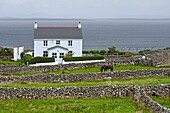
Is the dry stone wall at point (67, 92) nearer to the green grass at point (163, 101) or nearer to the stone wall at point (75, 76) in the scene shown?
the green grass at point (163, 101)

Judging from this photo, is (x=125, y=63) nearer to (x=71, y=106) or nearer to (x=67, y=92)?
(x=67, y=92)

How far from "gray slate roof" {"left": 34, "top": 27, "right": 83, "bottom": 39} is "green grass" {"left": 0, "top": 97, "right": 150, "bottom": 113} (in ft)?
112

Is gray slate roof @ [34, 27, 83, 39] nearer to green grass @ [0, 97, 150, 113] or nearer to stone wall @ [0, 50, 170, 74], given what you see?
stone wall @ [0, 50, 170, 74]

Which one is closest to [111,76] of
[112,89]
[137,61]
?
[112,89]

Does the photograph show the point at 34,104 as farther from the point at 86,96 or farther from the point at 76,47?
the point at 76,47

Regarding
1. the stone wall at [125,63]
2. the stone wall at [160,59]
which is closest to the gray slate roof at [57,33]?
the stone wall at [125,63]

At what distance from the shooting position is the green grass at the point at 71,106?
17.8 metres

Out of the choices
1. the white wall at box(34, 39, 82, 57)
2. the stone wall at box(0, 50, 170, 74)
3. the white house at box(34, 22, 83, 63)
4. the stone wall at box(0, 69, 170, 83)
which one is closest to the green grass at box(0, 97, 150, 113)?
the stone wall at box(0, 69, 170, 83)

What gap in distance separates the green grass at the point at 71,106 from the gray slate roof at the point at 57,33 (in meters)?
34.0

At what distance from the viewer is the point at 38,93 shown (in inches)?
834

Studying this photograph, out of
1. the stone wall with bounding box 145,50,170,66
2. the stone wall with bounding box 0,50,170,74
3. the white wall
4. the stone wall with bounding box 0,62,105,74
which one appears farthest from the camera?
the white wall

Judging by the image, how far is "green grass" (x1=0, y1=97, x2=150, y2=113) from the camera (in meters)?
17.8

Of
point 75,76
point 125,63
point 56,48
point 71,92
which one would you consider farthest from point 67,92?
point 56,48

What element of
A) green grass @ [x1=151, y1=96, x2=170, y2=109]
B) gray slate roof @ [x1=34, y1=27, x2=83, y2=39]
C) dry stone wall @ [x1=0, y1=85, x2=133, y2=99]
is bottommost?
green grass @ [x1=151, y1=96, x2=170, y2=109]
